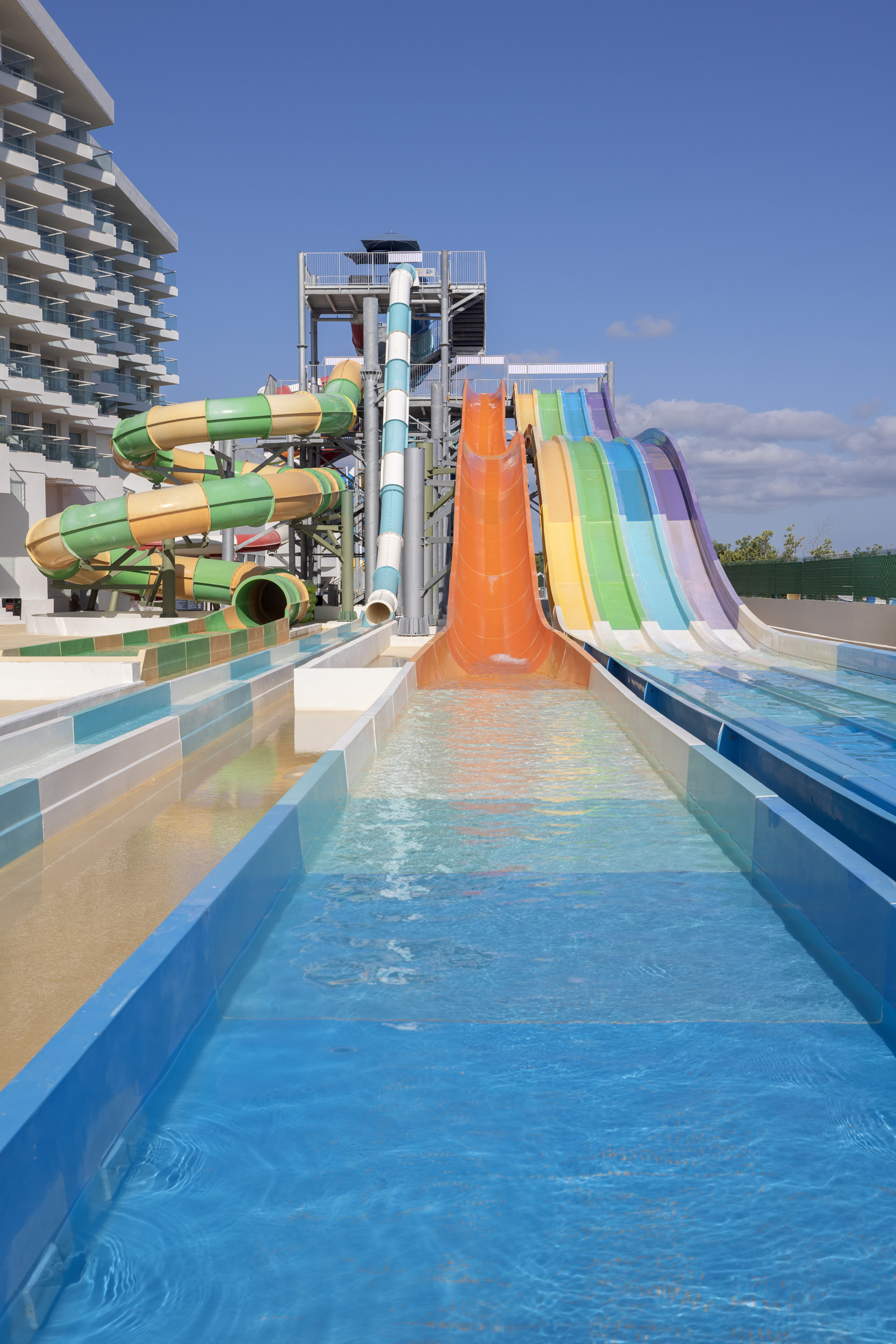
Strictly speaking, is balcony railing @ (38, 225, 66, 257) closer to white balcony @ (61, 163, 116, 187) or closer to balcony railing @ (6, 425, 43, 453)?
white balcony @ (61, 163, 116, 187)

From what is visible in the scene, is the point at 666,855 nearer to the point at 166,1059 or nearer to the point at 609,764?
the point at 609,764

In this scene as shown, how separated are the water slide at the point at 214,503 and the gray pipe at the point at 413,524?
2.88 meters

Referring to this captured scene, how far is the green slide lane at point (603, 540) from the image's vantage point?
13.5 meters

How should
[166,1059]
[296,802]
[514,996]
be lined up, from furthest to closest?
[296,802]
[514,996]
[166,1059]

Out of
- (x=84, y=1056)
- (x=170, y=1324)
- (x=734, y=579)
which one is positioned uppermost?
(x=734, y=579)

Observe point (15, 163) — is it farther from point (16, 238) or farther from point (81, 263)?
point (81, 263)

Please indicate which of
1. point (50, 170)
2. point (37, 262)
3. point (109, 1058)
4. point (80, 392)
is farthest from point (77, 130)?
point (109, 1058)

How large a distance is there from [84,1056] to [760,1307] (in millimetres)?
1241

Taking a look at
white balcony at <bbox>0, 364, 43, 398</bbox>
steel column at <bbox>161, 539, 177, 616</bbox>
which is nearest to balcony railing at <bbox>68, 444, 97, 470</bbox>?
white balcony at <bbox>0, 364, 43, 398</bbox>

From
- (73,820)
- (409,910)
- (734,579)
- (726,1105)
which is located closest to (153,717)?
(73,820)

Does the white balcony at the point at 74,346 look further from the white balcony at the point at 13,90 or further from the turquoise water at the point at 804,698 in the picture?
the turquoise water at the point at 804,698

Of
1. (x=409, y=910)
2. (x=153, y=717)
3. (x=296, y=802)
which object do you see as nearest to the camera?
(x=409, y=910)

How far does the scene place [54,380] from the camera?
102ft

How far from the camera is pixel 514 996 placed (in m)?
2.69
